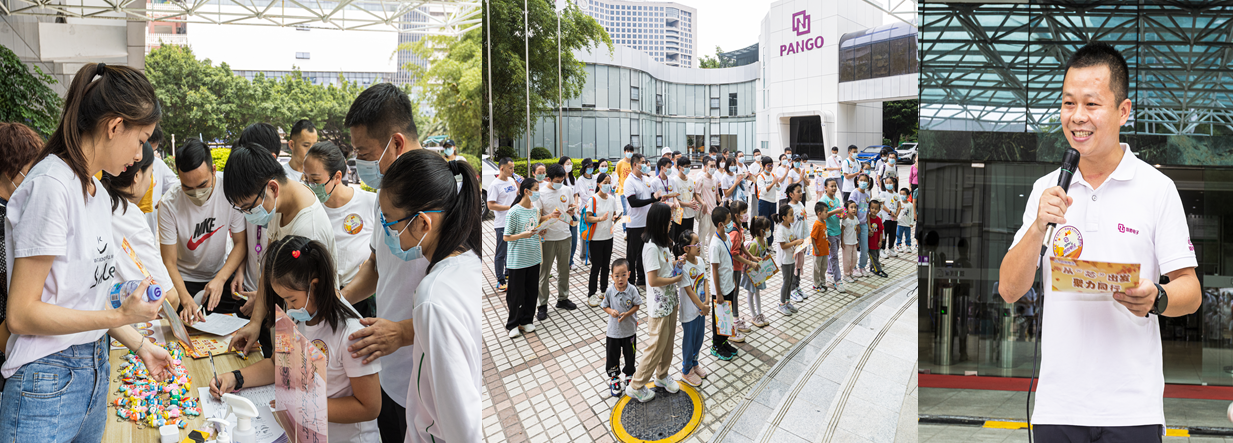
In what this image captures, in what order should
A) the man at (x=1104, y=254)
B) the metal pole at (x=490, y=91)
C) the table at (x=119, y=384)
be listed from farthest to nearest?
the metal pole at (x=490, y=91)
the table at (x=119, y=384)
the man at (x=1104, y=254)

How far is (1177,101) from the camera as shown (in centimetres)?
253

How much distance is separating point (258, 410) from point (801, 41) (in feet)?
9.23

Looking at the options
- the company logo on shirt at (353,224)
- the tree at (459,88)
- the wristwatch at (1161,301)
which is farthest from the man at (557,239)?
the wristwatch at (1161,301)

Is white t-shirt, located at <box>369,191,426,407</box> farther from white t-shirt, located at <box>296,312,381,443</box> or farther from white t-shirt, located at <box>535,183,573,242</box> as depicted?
white t-shirt, located at <box>535,183,573,242</box>

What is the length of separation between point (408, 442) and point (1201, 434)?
13.8ft

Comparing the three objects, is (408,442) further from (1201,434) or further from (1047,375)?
(1201,434)

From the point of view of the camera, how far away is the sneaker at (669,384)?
10.9 feet

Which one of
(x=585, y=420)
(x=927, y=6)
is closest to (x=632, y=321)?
(x=585, y=420)

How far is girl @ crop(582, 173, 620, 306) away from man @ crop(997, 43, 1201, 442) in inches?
134

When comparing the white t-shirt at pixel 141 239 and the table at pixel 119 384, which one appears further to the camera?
the white t-shirt at pixel 141 239

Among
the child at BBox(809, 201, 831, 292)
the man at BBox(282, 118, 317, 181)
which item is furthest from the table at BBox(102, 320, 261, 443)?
the child at BBox(809, 201, 831, 292)

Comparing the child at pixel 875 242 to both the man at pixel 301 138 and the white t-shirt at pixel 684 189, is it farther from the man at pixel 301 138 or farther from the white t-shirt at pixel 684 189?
the man at pixel 301 138

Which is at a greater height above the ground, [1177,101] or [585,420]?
[1177,101]

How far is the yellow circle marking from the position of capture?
2.89 meters
